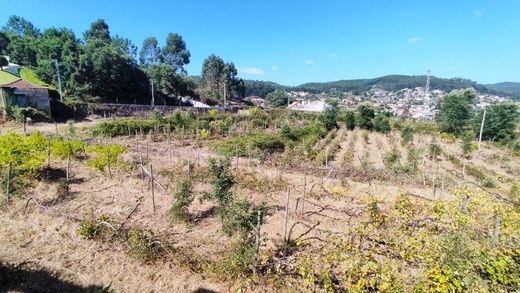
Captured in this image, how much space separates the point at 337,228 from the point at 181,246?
13.0ft

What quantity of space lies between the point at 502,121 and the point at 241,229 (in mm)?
32973

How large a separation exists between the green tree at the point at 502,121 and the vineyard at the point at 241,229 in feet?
61.3

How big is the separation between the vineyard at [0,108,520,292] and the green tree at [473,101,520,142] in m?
18.7

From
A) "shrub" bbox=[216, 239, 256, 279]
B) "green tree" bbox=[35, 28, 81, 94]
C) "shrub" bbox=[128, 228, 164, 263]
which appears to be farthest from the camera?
"green tree" bbox=[35, 28, 81, 94]

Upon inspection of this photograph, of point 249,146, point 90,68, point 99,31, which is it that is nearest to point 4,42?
point 99,31

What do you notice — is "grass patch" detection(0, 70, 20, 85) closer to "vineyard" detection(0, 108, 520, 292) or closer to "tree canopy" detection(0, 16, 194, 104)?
"tree canopy" detection(0, 16, 194, 104)

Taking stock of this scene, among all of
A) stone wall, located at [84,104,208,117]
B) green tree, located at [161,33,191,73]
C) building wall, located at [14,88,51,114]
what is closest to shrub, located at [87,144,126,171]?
building wall, located at [14,88,51,114]

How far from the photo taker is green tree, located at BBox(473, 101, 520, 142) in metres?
27.0

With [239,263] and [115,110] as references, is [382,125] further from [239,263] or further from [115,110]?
[239,263]

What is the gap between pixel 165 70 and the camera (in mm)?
39344

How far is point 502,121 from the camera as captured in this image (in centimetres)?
2714

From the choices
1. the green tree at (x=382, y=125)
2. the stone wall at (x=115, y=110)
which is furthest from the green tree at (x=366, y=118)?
the stone wall at (x=115, y=110)

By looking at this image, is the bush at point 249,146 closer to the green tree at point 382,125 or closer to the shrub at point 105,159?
the shrub at point 105,159

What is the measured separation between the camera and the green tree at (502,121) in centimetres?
2698
